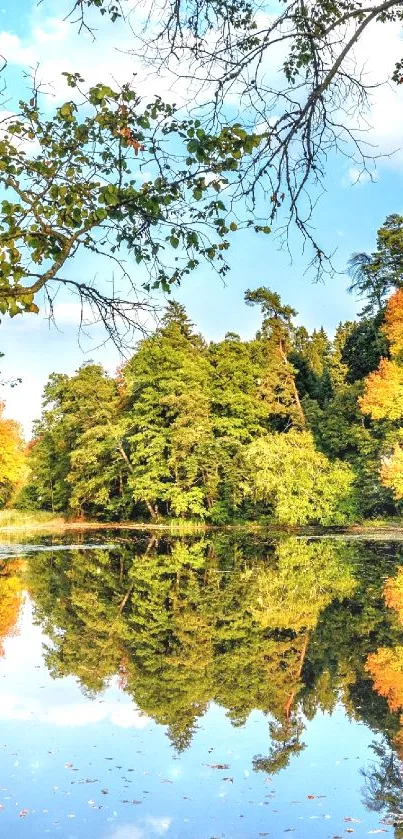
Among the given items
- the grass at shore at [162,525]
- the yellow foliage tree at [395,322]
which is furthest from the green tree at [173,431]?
Answer: the yellow foliage tree at [395,322]

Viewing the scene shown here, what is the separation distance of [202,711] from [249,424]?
105 ft

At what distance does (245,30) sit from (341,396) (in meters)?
33.3

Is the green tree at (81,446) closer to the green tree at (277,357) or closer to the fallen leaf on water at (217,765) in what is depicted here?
the green tree at (277,357)

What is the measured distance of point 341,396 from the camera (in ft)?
123

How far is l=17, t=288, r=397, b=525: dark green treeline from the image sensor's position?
111 ft

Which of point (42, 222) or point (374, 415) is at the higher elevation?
point (374, 415)

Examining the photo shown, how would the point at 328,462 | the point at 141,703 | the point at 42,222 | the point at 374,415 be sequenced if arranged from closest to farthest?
the point at 42,222 < the point at 141,703 < the point at 374,415 < the point at 328,462

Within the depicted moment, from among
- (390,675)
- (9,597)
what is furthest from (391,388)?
(390,675)

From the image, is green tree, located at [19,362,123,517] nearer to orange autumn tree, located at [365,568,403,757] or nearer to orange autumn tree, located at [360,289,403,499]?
orange autumn tree, located at [360,289,403,499]

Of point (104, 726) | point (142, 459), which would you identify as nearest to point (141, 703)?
point (104, 726)

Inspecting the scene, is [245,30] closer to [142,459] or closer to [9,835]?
[9,835]

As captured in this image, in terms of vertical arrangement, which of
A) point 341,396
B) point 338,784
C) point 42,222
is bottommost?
point 338,784

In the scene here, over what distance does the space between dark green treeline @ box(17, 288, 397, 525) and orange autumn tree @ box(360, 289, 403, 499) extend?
49.6 inches

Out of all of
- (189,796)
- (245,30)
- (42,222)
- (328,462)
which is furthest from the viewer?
(328,462)
